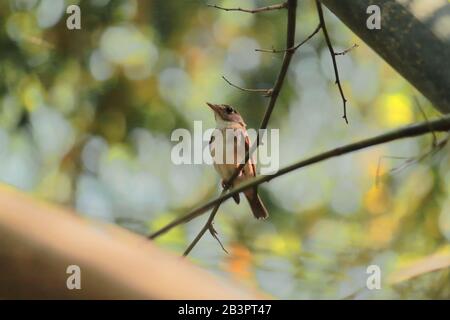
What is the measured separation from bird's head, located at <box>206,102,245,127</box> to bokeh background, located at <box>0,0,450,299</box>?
51 millimetres

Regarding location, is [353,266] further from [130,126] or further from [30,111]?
[30,111]

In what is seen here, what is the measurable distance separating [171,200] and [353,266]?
419mm

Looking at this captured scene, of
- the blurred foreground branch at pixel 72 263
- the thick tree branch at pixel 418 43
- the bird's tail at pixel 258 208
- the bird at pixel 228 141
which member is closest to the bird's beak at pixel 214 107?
the bird at pixel 228 141

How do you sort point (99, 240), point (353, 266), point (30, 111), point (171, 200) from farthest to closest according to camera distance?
1. point (30, 111)
2. point (171, 200)
3. point (353, 266)
4. point (99, 240)

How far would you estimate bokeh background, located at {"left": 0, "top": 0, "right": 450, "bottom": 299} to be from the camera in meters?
1.51

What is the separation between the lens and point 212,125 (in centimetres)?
148

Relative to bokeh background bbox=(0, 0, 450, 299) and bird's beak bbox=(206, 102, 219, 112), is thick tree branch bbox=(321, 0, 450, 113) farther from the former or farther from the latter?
bird's beak bbox=(206, 102, 219, 112)

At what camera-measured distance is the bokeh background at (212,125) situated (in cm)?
151

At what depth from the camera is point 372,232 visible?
1.69 metres

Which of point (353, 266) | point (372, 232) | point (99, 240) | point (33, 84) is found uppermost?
point (33, 84)

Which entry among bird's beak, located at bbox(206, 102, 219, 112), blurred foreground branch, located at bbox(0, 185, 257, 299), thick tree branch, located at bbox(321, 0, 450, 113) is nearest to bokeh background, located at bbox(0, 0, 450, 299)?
bird's beak, located at bbox(206, 102, 219, 112)
